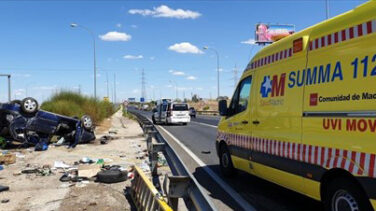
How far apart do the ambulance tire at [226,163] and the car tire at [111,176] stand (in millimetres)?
2178

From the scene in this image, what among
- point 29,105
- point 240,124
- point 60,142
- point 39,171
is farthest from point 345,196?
point 60,142

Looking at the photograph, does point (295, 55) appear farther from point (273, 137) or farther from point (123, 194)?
point (123, 194)

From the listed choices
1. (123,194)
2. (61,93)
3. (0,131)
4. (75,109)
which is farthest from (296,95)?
(61,93)

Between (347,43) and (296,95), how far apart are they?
1.11 metres

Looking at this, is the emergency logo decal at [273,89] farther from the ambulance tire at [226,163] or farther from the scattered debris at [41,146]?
the scattered debris at [41,146]

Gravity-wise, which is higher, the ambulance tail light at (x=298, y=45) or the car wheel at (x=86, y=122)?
the ambulance tail light at (x=298, y=45)

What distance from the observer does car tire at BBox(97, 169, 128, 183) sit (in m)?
7.90

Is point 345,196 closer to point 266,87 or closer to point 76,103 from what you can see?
point 266,87

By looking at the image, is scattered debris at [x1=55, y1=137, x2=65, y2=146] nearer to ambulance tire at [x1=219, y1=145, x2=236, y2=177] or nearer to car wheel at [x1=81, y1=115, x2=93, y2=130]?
car wheel at [x1=81, y1=115, x2=93, y2=130]

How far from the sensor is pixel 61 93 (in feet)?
→ 92.1

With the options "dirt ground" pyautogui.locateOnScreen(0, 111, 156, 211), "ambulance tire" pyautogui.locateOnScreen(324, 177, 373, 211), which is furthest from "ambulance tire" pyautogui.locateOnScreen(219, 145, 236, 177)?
"ambulance tire" pyautogui.locateOnScreen(324, 177, 373, 211)

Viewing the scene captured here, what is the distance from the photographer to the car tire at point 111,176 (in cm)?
790

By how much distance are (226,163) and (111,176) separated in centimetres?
248

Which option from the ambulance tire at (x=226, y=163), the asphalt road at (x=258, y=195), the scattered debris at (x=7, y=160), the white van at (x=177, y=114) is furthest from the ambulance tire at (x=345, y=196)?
the white van at (x=177, y=114)
